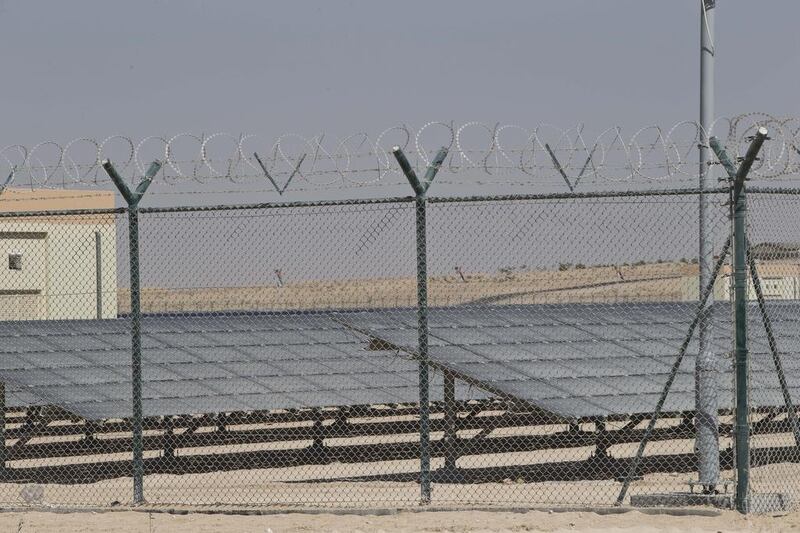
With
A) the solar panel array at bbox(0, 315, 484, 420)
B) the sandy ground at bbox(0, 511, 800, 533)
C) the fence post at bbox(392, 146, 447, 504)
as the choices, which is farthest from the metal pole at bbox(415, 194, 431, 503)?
the solar panel array at bbox(0, 315, 484, 420)

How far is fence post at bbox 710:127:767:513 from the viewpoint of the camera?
814 centimetres

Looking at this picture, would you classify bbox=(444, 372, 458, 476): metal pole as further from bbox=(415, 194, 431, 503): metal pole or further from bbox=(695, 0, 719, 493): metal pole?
bbox=(695, 0, 719, 493): metal pole

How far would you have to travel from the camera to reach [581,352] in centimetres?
1192

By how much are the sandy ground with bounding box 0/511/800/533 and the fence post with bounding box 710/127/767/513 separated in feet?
0.85

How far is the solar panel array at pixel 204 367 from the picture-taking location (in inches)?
436

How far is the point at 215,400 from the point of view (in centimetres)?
1123

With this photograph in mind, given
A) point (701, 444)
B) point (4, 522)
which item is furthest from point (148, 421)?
point (701, 444)

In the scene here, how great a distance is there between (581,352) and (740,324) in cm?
377

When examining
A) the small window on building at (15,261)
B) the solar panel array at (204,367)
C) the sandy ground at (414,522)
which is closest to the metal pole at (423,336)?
the sandy ground at (414,522)

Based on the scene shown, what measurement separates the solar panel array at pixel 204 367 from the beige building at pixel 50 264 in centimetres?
918

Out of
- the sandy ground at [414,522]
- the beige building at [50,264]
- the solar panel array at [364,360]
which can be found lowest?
the sandy ground at [414,522]

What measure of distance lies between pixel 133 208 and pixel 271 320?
5007 mm

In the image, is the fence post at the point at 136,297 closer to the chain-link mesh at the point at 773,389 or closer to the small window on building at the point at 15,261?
the chain-link mesh at the point at 773,389

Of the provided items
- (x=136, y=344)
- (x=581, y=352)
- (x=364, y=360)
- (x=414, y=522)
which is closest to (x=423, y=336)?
(x=414, y=522)
